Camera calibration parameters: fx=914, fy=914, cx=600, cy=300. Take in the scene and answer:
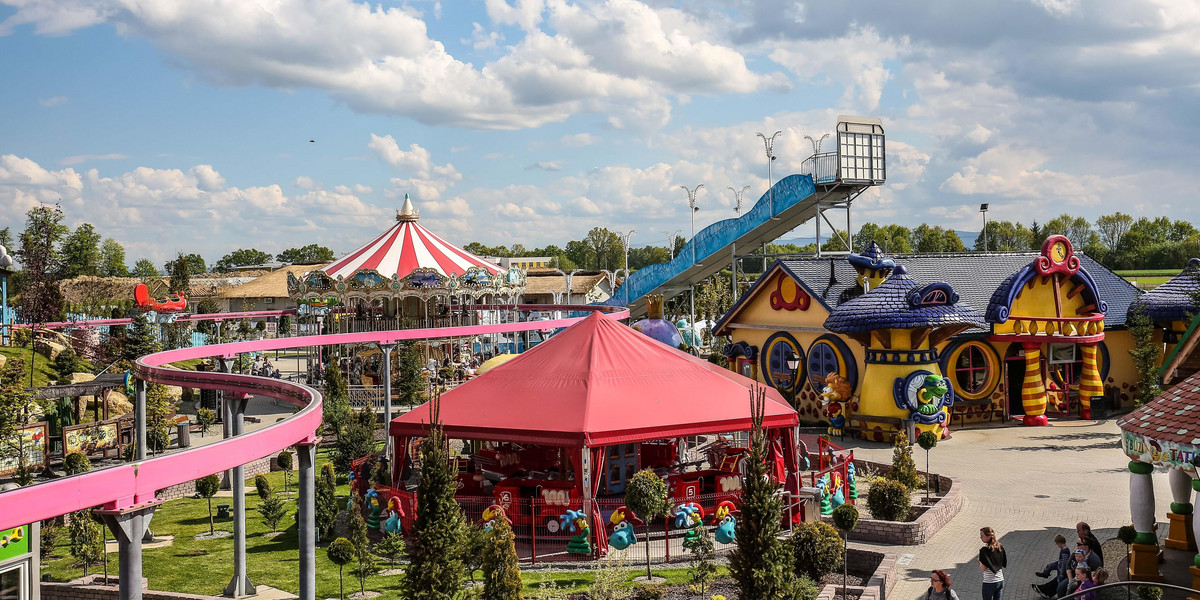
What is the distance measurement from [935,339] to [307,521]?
65.2ft

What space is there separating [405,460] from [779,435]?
23.8 ft

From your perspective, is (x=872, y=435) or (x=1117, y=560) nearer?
(x=1117, y=560)

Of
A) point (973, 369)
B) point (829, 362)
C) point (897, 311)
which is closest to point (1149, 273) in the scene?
point (973, 369)

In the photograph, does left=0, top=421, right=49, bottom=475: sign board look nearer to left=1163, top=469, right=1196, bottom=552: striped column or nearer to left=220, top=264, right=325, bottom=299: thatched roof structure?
left=1163, top=469, right=1196, bottom=552: striped column

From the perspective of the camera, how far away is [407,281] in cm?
3694

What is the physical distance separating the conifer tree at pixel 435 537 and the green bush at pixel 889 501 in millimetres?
8874

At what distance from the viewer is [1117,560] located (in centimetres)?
1418

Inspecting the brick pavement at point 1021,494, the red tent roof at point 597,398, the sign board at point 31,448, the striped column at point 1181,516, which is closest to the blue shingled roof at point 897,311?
the brick pavement at point 1021,494

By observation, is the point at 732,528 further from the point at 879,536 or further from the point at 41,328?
the point at 41,328

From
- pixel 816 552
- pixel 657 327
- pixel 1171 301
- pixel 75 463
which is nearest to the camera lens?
pixel 816 552

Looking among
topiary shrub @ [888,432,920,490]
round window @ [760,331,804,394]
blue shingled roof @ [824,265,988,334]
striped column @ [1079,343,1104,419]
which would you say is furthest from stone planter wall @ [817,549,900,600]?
striped column @ [1079,343,1104,419]

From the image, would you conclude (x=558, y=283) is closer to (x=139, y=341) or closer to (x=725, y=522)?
(x=139, y=341)

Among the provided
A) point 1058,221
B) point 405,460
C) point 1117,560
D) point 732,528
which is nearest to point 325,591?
point 405,460

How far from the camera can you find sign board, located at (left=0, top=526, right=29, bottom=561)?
38.3ft
